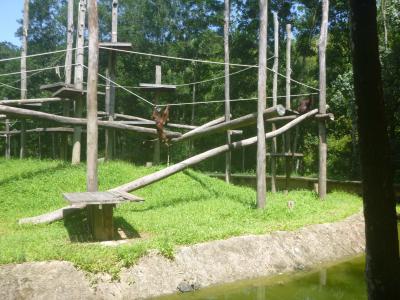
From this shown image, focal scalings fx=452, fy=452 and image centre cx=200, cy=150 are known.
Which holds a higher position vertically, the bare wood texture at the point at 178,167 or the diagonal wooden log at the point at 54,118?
the diagonal wooden log at the point at 54,118

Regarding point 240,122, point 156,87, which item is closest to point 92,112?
point 240,122

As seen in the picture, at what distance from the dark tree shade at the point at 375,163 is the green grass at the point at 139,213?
412 cm

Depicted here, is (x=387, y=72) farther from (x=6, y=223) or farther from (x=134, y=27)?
(x=134, y=27)

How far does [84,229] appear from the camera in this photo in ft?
30.7

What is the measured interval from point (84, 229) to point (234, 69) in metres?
19.2

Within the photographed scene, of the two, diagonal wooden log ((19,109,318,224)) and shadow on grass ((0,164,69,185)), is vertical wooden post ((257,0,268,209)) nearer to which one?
diagonal wooden log ((19,109,318,224))

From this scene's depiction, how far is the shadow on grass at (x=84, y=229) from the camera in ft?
28.6

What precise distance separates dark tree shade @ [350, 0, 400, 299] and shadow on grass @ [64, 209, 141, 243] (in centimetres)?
578

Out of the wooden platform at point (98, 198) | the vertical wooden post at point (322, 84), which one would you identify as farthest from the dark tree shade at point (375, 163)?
the vertical wooden post at point (322, 84)

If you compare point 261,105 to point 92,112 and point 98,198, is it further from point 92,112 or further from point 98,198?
point 98,198

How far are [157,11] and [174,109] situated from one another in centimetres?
835

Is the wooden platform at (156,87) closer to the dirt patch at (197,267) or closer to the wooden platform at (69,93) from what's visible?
the wooden platform at (69,93)

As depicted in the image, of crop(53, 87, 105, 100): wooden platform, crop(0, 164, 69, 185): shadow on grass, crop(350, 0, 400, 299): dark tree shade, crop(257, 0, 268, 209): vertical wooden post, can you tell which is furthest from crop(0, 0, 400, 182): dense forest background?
crop(350, 0, 400, 299): dark tree shade

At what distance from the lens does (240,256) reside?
8.13 m
